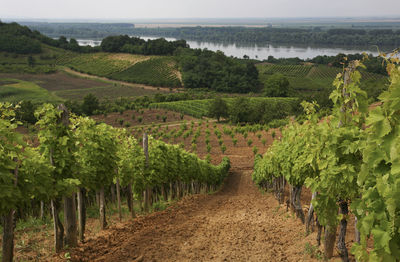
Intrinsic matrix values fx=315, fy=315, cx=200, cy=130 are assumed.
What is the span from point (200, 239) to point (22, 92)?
245ft

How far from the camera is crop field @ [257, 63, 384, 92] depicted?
9588 cm

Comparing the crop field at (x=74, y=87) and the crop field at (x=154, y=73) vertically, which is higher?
the crop field at (x=154, y=73)

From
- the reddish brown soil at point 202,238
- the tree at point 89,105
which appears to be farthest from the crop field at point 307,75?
the reddish brown soil at point 202,238

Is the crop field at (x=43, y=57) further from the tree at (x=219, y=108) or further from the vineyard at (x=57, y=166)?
the vineyard at (x=57, y=166)

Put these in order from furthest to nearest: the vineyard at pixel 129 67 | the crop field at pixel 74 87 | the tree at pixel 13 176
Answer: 1. the vineyard at pixel 129 67
2. the crop field at pixel 74 87
3. the tree at pixel 13 176

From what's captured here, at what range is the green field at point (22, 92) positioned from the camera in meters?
65.5

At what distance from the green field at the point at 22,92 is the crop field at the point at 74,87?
2.02ft

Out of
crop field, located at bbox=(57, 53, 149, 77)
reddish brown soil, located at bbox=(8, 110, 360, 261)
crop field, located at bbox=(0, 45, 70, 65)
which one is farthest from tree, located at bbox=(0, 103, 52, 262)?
crop field, located at bbox=(0, 45, 70, 65)

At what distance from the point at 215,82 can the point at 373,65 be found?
2018 inches

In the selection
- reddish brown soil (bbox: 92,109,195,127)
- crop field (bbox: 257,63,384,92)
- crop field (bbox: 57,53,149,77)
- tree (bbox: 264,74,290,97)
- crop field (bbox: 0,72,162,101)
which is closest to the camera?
reddish brown soil (bbox: 92,109,195,127)

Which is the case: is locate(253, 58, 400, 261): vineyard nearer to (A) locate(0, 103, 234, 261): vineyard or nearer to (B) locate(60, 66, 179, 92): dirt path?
(A) locate(0, 103, 234, 261): vineyard

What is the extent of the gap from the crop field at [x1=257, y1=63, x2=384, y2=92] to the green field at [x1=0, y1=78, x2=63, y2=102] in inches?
2493

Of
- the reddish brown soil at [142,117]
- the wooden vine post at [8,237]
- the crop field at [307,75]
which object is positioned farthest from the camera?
the crop field at [307,75]

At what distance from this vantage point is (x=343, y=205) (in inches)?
225
